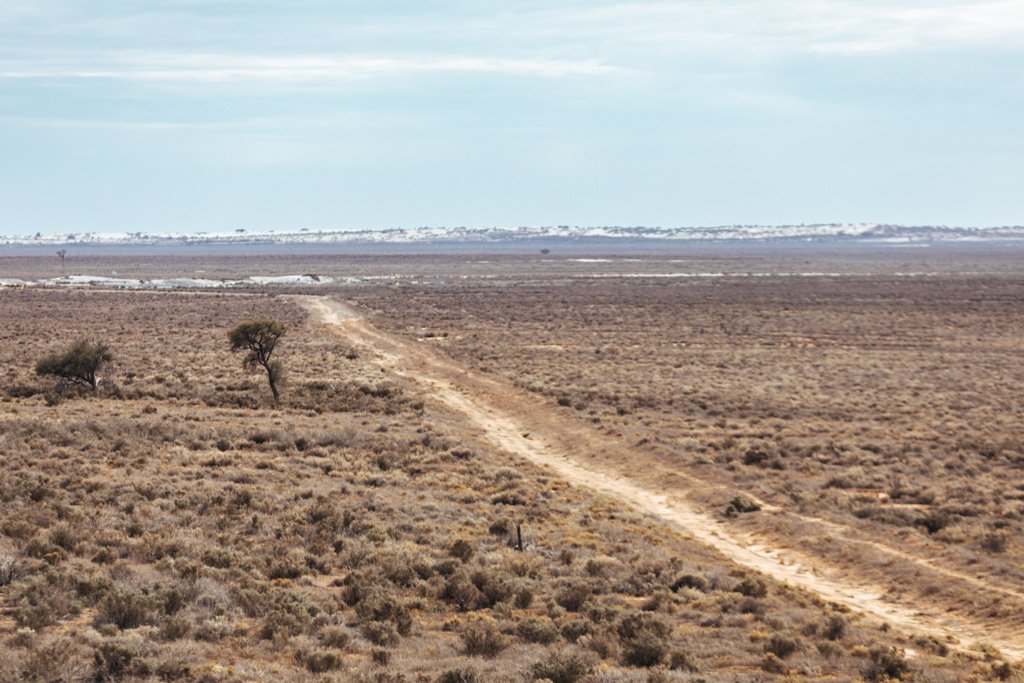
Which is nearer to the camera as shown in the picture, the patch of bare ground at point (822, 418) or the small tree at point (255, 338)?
the patch of bare ground at point (822, 418)

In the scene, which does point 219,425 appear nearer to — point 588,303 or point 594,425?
point 594,425

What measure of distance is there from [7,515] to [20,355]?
1278 inches

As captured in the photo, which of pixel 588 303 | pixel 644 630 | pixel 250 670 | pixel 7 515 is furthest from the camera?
pixel 588 303

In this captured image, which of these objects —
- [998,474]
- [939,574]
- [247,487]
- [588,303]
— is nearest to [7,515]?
[247,487]

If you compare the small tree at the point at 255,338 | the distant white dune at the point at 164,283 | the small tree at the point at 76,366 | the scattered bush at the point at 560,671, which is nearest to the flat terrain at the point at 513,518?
the scattered bush at the point at 560,671

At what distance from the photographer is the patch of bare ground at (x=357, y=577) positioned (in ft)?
35.2

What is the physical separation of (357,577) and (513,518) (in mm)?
5277

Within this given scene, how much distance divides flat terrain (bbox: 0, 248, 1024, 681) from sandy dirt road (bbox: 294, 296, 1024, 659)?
96 mm

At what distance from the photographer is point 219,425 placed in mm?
26938

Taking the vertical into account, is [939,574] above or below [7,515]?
below

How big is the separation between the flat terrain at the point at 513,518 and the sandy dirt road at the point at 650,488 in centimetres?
10

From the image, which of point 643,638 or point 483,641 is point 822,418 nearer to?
point 643,638

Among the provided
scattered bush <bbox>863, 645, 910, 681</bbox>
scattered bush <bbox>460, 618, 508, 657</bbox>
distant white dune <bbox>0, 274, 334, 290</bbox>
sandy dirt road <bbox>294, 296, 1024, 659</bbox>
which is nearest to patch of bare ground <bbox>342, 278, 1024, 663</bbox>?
sandy dirt road <bbox>294, 296, 1024, 659</bbox>

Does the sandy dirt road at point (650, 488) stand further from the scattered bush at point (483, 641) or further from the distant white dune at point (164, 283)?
the distant white dune at point (164, 283)
